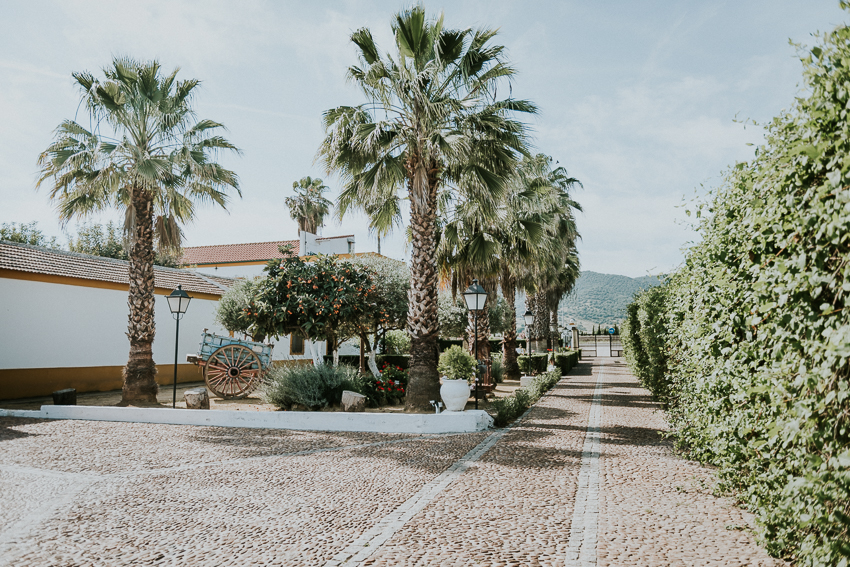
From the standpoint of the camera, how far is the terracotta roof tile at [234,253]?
1447 inches

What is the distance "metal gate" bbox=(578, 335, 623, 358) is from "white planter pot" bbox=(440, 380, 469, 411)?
3888 cm

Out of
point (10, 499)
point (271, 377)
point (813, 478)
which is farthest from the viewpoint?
point (271, 377)

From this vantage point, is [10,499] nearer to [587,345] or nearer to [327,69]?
[327,69]

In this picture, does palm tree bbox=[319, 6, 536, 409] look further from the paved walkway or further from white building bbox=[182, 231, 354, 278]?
white building bbox=[182, 231, 354, 278]

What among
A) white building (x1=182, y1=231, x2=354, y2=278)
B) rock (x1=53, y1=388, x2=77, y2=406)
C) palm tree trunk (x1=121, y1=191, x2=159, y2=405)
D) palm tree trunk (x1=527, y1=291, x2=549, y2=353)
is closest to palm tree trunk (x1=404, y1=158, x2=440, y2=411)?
palm tree trunk (x1=121, y1=191, x2=159, y2=405)

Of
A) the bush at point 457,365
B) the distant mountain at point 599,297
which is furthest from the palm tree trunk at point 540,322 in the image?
the distant mountain at point 599,297

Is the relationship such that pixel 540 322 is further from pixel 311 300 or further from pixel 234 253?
pixel 234 253

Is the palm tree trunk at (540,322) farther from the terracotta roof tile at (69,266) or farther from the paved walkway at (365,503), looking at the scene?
the paved walkway at (365,503)

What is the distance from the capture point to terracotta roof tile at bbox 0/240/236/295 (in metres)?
14.6

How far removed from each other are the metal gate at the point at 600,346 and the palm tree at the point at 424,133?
3817cm

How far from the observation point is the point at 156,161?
1115 centimetres

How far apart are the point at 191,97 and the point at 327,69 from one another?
12.4 feet

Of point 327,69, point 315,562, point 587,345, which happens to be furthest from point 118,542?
point 587,345

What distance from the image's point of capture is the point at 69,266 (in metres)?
16.0
